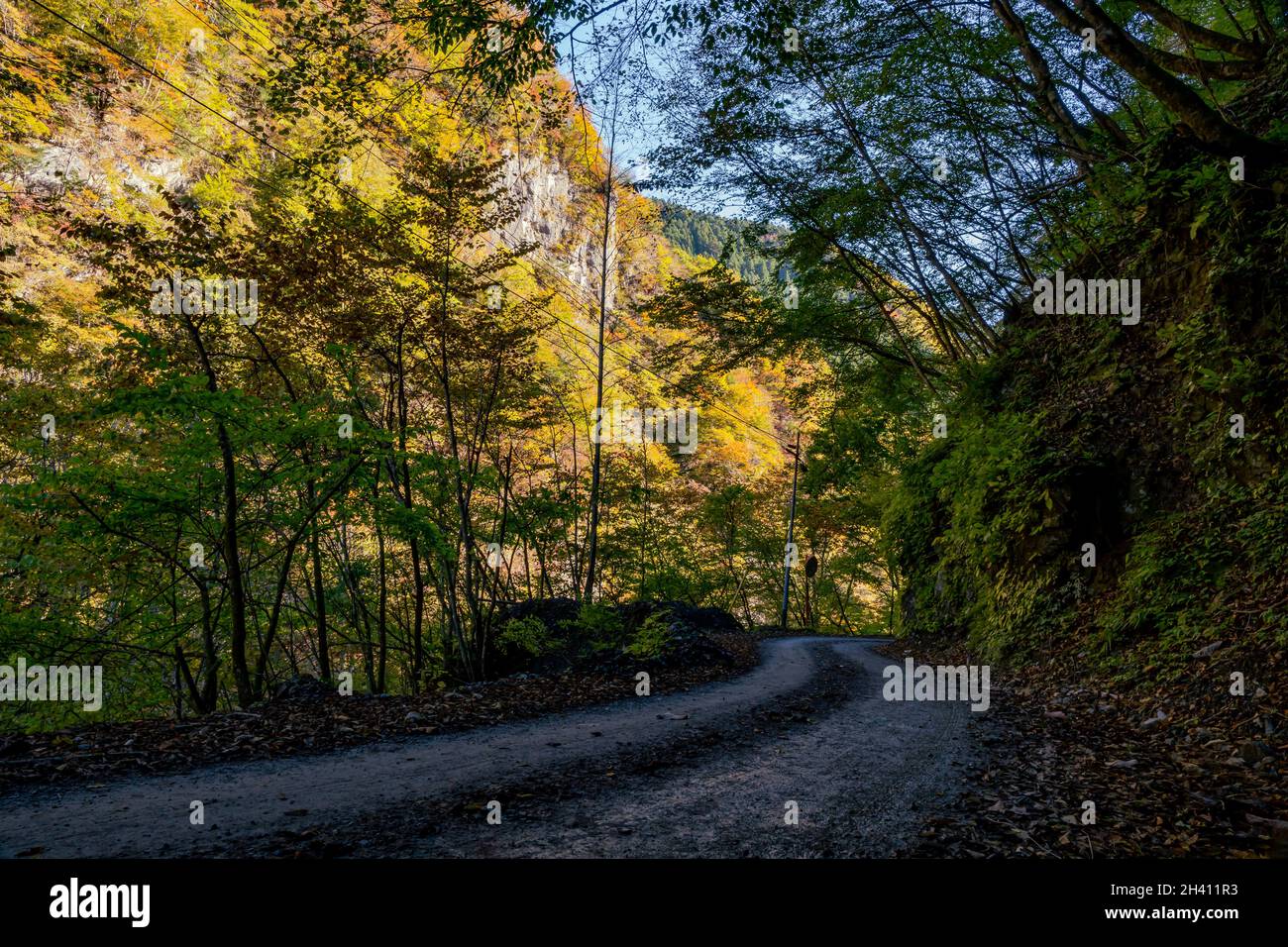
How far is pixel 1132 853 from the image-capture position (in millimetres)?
2484

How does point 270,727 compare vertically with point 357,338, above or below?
below

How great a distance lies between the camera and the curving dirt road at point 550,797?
2500mm

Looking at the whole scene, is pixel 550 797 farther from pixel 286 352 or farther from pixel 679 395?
pixel 679 395

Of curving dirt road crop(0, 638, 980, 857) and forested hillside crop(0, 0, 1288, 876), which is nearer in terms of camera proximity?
curving dirt road crop(0, 638, 980, 857)

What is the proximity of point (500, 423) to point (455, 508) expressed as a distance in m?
2.18

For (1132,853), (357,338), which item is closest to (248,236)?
(357,338)

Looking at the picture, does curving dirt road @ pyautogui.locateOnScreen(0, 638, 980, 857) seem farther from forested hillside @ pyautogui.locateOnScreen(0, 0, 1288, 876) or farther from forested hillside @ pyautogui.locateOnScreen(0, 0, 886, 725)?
forested hillside @ pyautogui.locateOnScreen(0, 0, 886, 725)

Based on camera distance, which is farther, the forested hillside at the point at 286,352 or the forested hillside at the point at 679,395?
the forested hillside at the point at 286,352

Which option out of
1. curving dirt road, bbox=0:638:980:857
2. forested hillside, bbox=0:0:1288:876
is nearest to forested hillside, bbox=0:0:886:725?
forested hillside, bbox=0:0:1288:876

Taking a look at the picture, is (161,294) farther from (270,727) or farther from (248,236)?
(270,727)

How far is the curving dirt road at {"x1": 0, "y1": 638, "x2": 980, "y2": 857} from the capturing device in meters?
2.50

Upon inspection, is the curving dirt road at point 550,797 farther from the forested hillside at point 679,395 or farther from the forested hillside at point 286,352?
the forested hillside at point 286,352

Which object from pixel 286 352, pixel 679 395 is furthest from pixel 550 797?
pixel 679 395

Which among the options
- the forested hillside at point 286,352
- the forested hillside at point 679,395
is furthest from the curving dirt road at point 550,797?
the forested hillside at point 286,352
